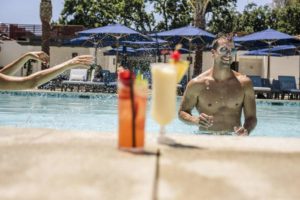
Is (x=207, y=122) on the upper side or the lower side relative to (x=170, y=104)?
lower

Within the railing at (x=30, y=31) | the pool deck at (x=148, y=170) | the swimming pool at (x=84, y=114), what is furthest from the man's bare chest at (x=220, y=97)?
the railing at (x=30, y=31)

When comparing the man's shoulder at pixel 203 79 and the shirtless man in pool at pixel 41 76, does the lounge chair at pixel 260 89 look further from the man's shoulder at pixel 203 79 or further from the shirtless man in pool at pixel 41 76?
the shirtless man in pool at pixel 41 76

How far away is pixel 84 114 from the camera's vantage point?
1093 centimetres

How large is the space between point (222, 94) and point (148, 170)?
3.29m

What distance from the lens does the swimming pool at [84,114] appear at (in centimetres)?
894

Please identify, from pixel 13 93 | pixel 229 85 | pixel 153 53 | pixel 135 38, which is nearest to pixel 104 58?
pixel 153 53

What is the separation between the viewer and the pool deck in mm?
1380

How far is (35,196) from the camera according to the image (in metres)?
1.33

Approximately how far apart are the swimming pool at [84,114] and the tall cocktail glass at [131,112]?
16.3ft

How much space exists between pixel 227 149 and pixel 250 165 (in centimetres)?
24

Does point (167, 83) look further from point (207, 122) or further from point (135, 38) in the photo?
point (135, 38)

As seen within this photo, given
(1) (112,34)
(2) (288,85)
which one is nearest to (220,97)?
(2) (288,85)

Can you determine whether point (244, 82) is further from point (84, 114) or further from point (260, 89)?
point (260, 89)

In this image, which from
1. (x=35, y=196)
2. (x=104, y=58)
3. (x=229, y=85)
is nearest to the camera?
(x=35, y=196)
